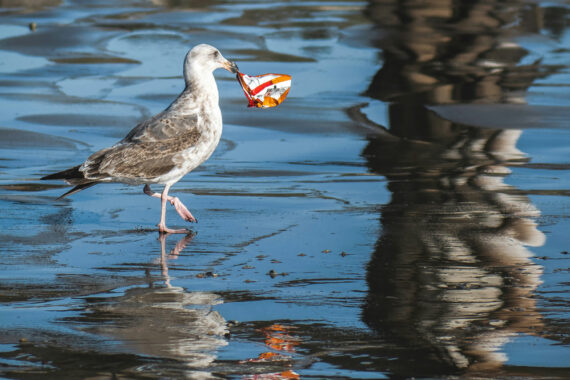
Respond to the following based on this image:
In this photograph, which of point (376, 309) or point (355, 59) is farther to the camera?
point (355, 59)

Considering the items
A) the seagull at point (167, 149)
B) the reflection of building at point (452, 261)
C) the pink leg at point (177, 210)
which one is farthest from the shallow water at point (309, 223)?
the seagull at point (167, 149)

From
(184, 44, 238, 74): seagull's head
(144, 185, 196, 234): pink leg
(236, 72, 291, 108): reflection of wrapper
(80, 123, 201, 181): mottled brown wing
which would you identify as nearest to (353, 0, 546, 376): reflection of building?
(236, 72, 291, 108): reflection of wrapper

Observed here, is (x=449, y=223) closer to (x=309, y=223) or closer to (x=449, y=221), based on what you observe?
(x=449, y=221)

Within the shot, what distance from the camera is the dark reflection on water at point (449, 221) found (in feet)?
19.2

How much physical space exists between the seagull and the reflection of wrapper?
0.34 metres

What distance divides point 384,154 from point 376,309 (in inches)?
200

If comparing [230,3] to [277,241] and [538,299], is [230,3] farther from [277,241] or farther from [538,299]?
[538,299]

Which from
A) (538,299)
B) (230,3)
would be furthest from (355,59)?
(538,299)

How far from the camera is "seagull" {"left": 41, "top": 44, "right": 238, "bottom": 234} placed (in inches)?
330

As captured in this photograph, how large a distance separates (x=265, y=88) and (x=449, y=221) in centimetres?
196

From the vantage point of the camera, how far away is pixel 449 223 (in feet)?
27.5

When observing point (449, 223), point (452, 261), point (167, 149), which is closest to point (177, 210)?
point (167, 149)

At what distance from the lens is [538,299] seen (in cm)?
639

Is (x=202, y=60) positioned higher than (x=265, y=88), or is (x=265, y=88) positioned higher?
(x=202, y=60)
